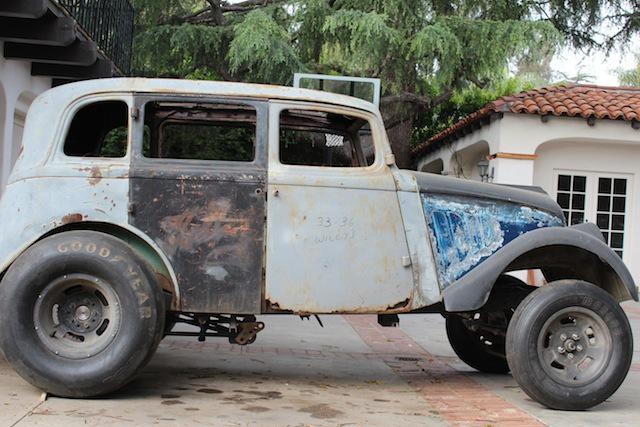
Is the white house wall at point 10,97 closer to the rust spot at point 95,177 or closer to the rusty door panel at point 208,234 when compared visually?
the rust spot at point 95,177

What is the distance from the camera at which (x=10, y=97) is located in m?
10.9

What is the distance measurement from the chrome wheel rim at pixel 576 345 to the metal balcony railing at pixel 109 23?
21.5ft

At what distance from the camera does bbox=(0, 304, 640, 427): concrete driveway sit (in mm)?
5262

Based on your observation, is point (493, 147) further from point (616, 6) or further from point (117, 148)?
point (117, 148)

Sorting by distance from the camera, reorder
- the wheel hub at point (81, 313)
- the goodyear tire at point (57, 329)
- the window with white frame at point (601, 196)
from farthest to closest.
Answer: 1. the window with white frame at point (601, 196)
2. the wheel hub at point (81, 313)
3. the goodyear tire at point (57, 329)

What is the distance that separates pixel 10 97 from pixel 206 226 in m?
6.20

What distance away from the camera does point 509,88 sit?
23.2 m

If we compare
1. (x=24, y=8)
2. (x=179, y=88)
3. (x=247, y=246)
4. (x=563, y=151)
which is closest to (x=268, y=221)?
(x=247, y=246)

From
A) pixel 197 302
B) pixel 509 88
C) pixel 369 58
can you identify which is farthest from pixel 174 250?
pixel 509 88

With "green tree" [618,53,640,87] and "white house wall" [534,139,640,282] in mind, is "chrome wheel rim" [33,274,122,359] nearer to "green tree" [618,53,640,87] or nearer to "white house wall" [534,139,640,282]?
"white house wall" [534,139,640,282]

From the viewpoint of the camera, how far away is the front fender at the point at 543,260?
239 inches

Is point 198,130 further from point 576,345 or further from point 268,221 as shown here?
point 576,345

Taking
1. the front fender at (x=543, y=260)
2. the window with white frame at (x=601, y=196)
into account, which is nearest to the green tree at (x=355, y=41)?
the window with white frame at (x=601, y=196)

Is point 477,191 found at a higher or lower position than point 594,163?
lower
